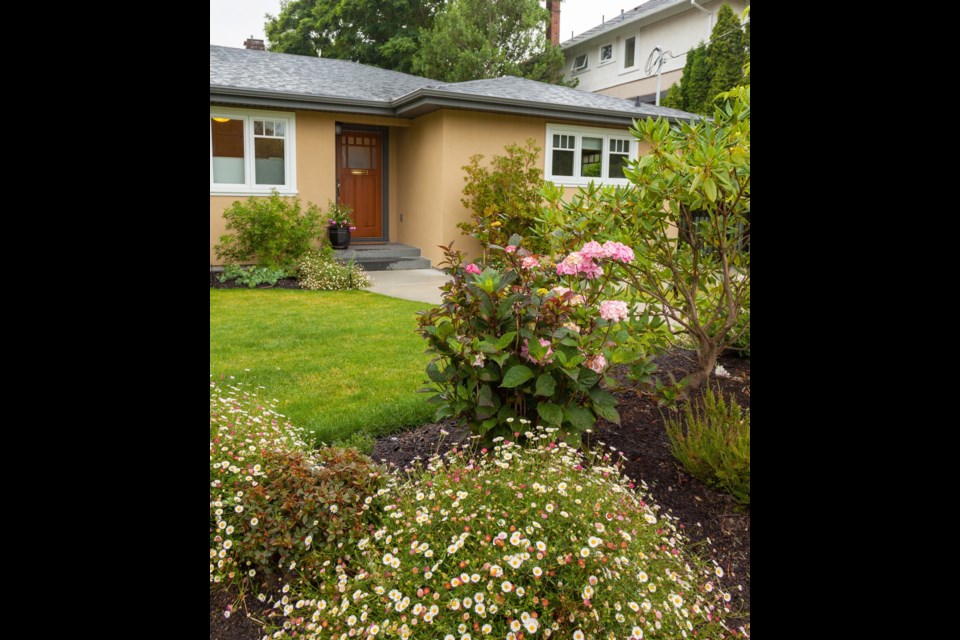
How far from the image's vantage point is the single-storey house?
474 inches

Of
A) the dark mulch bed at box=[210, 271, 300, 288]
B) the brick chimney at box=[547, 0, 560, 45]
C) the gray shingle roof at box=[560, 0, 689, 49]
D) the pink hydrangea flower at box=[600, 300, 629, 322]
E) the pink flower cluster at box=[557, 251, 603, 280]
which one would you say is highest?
the brick chimney at box=[547, 0, 560, 45]

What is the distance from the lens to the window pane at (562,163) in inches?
538

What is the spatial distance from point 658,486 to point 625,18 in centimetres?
2415

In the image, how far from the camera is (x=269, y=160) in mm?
12391

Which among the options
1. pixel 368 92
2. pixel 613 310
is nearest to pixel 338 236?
pixel 368 92

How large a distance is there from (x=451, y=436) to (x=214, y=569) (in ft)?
4.77

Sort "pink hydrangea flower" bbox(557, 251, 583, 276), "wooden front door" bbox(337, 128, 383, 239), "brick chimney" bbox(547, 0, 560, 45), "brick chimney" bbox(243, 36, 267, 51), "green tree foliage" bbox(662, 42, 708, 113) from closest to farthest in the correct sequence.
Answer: "pink hydrangea flower" bbox(557, 251, 583, 276), "wooden front door" bbox(337, 128, 383, 239), "brick chimney" bbox(243, 36, 267, 51), "green tree foliage" bbox(662, 42, 708, 113), "brick chimney" bbox(547, 0, 560, 45)

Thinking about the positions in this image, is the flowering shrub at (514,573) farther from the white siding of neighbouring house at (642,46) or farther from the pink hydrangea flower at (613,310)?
the white siding of neighbouring house at (642,46)

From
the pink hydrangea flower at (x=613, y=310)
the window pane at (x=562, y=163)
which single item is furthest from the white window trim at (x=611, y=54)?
the pink hydrangea flower at (x=613, y=310)

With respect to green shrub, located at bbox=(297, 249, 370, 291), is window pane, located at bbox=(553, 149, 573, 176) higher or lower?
higher

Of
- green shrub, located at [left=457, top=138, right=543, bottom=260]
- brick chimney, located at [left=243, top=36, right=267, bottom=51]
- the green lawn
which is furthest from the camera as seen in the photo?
brick chimney, located at [left=243, top=36, right=267, bottom=51]

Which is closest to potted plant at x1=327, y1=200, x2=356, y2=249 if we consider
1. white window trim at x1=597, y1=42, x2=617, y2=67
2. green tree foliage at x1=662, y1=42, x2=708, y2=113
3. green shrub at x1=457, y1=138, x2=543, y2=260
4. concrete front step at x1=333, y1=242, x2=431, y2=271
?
concrete front step at x1=333, y1=242, x2=431, y2=271

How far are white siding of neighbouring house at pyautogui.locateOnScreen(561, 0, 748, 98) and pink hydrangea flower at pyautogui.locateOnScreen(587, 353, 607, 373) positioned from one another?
19845 mm

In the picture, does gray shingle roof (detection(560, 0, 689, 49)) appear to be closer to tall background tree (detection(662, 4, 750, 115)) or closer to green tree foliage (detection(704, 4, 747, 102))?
tall background tree (detection(662, 4, 750, 115))
